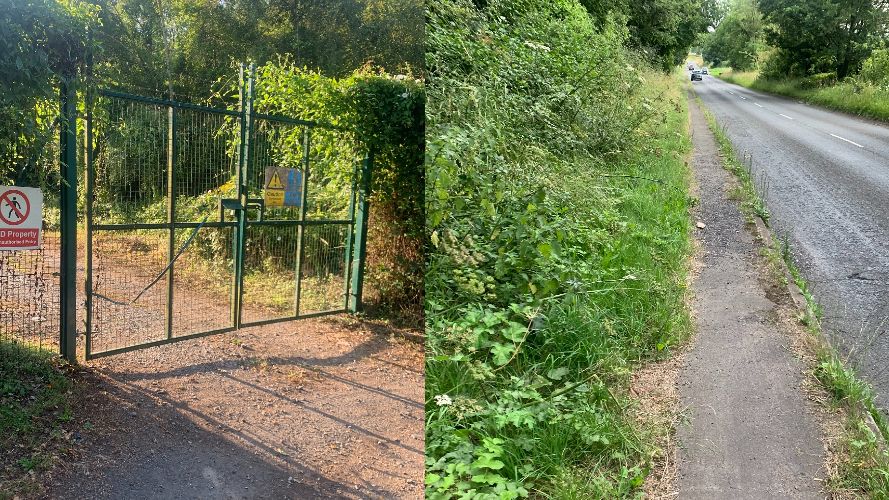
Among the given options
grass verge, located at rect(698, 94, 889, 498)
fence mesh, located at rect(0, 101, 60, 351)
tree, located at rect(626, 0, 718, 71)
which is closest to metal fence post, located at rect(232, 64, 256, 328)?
fence mesh, located at rect(0, 101, 60, 351)

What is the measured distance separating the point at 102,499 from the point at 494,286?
3.64 ft

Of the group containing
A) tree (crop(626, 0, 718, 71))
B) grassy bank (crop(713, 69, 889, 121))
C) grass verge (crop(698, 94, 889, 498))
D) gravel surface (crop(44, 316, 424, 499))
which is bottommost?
gravel surface (crop(44, 316, 424, 499))

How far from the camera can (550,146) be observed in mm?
3664

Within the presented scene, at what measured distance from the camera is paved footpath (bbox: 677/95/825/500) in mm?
1696

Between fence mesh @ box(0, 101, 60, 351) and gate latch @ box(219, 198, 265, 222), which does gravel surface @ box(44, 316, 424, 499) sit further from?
gate latch @ box(219, 198, 265, 222)

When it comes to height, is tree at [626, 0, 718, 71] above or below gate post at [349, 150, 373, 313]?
above

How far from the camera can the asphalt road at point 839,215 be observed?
113 inches

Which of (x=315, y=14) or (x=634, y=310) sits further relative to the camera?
(x=634, y=310)

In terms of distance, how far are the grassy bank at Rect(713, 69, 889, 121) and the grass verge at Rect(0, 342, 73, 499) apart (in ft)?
41.5

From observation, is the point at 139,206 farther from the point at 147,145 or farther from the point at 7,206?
the point at 7,206

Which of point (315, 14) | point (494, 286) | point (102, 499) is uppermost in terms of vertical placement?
point (315, 14)

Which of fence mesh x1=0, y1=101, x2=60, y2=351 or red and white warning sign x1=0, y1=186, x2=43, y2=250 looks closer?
red and white warning sign x1=0, y1=186, x2=43, y2=250

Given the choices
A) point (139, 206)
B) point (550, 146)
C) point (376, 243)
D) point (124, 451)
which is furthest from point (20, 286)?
point (550, 146)

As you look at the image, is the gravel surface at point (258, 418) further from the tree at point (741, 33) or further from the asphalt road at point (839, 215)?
the tree at point (741, 33)
